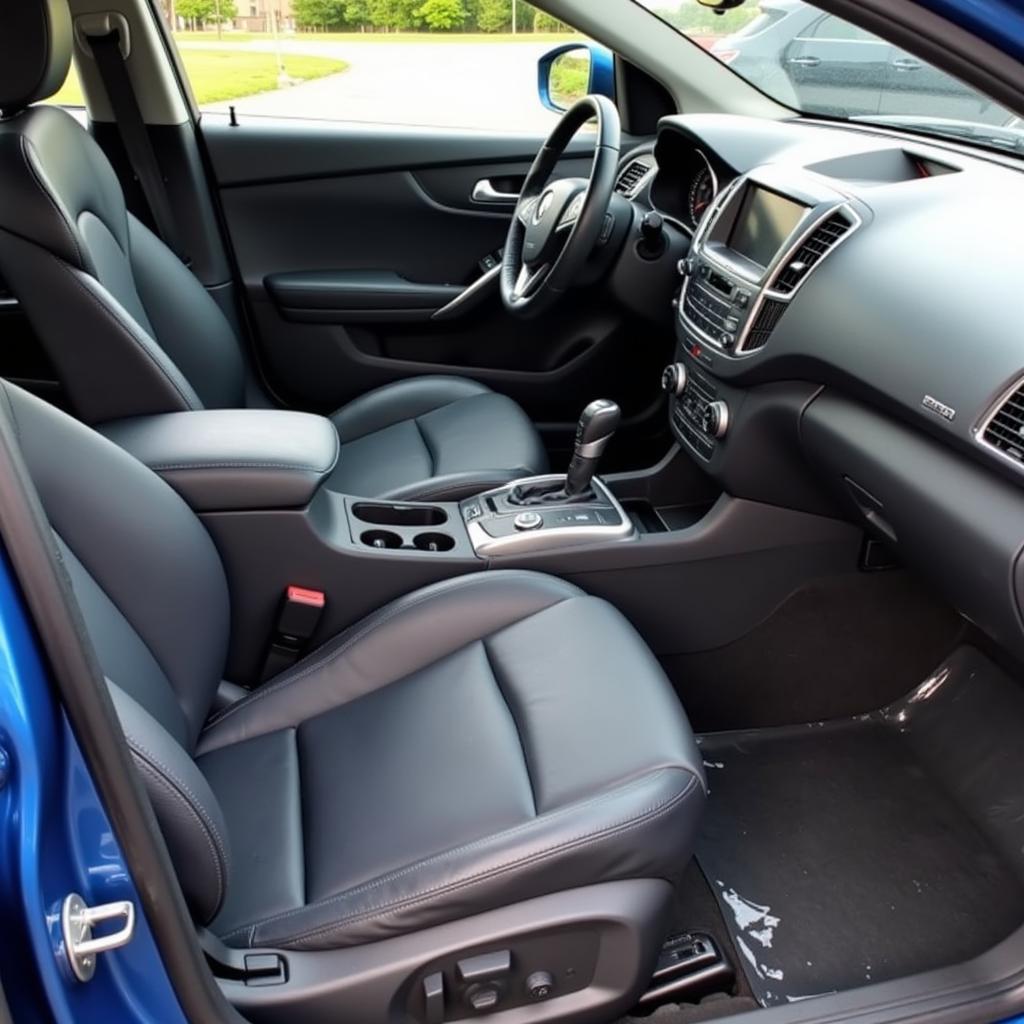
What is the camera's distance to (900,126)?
1850mm

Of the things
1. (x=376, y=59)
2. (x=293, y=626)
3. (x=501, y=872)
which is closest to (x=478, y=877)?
(x=501, y=872)

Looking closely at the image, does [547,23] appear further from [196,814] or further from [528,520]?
[196,814]

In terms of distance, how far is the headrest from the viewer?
1489mm

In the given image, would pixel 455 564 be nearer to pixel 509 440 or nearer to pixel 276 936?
pixel 509 440

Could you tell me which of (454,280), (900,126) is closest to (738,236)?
(900,126)

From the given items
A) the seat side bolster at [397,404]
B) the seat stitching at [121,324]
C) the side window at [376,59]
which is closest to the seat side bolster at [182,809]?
the seat stitching at [121,324]

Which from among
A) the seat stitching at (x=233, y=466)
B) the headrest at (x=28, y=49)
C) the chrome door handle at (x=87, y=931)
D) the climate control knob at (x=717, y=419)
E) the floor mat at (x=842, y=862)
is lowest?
the floor mat at (x=842, y=862)

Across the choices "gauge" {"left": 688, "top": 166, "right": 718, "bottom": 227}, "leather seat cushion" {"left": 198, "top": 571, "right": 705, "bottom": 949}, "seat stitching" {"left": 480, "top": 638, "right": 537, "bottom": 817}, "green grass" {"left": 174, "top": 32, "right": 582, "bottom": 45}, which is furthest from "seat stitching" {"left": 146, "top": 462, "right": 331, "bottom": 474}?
"green grass" {"left": 174, "top": 32, "right": 582, "bottom": 45}

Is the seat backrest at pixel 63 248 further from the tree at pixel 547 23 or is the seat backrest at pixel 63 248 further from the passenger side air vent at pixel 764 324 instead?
the tree at pixel 547 23

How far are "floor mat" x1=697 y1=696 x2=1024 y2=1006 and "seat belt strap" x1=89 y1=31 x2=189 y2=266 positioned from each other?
166cm

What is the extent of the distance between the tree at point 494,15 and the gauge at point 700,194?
56 cm

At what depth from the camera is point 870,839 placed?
1.62m

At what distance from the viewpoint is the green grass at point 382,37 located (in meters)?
2.39

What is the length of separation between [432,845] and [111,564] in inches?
17.8
